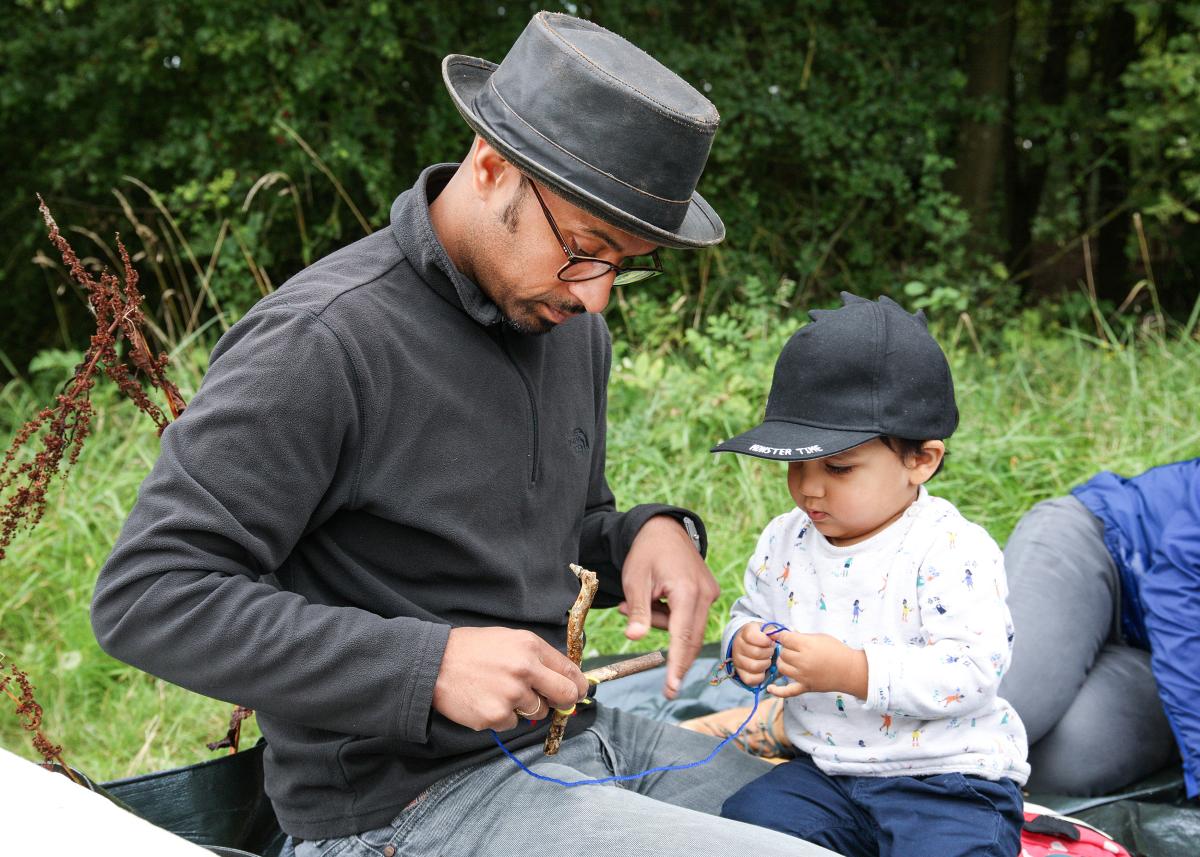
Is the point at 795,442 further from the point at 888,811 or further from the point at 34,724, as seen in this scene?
the point at 34,724

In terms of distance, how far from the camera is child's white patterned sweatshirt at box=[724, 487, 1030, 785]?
6.12 ft

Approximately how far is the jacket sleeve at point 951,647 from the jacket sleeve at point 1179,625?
96cm

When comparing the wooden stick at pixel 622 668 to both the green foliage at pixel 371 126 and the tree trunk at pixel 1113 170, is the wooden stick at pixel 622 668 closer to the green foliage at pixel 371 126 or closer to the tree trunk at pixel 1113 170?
the green foliage at pixel 371 126

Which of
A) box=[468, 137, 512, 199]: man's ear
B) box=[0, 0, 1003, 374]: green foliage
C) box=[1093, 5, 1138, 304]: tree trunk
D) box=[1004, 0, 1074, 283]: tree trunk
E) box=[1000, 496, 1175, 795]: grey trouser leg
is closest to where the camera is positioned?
box=[468, 137, 512, 199]: man's ear

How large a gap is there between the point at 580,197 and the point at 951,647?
95 centimetres

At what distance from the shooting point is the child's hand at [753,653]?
1.91 m

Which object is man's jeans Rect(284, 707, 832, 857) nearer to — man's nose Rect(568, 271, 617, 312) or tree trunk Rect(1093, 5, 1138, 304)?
man's nose Rect(568, 271, 617, 312)

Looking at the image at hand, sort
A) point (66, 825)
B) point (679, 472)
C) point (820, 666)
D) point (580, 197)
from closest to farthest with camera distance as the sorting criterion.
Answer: point (66, 825), point (580, 197), point (820, 666), point (679, 472)

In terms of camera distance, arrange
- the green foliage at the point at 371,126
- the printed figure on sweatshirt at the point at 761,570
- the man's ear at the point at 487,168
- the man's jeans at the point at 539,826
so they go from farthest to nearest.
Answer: the green foliage at the point at 371,126 < the printed figure on sweatshirt at the point at 761,570 < the man's ear at the point at 487,168 < the man's jeans at the point at 539,826

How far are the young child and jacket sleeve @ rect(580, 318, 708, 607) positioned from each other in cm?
20

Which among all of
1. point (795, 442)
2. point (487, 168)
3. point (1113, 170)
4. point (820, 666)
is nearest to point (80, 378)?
point (487, 168)

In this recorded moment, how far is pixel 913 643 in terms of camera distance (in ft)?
6.46

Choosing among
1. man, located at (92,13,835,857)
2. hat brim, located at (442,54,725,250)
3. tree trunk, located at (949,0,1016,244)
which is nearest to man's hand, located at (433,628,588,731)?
man, located at (92,13,835,857)

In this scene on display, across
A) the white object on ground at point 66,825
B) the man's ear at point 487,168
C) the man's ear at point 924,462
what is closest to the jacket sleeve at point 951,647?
the man's ear at point 924,462
